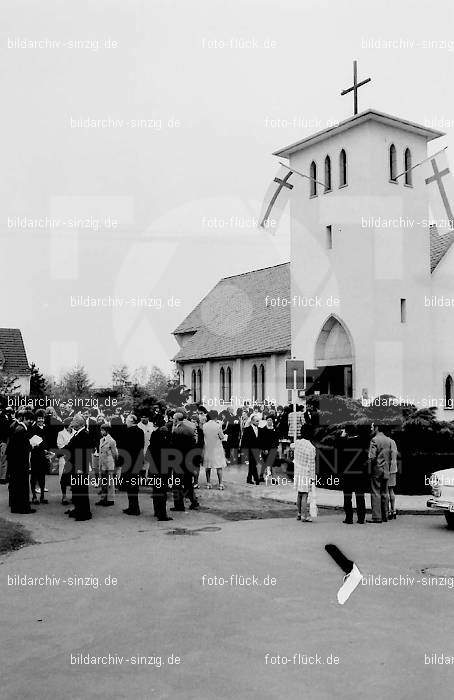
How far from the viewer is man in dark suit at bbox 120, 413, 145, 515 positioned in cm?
1426

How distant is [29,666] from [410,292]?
28396 millimetres

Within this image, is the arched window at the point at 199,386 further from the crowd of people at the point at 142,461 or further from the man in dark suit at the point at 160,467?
the man in dark suit at the point at 160,467

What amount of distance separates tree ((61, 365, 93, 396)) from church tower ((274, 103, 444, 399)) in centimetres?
3720

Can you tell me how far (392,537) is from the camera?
12047mm

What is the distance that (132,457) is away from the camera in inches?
597

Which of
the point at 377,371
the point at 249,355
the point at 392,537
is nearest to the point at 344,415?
the point at 392,537

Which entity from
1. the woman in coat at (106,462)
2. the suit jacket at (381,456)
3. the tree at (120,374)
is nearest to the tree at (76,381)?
the tree at (120,374)

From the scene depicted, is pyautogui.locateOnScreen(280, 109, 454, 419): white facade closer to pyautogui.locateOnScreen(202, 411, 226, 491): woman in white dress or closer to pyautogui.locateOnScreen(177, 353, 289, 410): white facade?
pyautogui.locateOnScreen(177, 353, 289, 410): white facade

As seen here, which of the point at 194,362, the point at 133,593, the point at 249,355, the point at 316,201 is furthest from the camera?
the point at 194,362

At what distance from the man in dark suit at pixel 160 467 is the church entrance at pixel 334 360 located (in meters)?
19.2

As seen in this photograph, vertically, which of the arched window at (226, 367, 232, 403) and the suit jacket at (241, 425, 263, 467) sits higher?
the arched window at (226, 367, 232, 403)

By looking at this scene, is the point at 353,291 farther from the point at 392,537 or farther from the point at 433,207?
the point at 392,537

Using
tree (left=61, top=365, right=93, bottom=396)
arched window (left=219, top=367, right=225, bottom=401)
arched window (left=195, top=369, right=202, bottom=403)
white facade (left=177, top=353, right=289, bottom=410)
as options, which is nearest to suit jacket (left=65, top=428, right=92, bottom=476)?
white facade (left=177, top=353, right=289, bottom=410)

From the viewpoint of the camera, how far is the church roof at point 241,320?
42.9m
